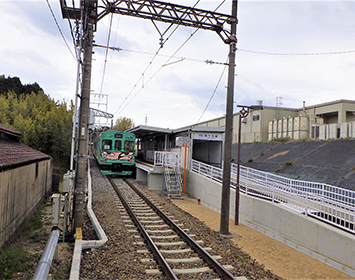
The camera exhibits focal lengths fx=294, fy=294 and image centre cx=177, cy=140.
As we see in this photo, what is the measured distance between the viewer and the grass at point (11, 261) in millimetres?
5762

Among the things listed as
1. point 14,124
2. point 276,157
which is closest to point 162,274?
point 14,124

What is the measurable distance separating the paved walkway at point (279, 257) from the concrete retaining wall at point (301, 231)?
0.20 m

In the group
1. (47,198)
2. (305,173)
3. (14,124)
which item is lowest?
(47,198)

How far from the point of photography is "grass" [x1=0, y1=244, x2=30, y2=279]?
227 inches

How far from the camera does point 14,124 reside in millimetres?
23859

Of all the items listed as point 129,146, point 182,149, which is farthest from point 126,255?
point 129,146

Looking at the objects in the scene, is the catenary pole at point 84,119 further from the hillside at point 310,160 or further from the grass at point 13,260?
the hillside at point 310,160

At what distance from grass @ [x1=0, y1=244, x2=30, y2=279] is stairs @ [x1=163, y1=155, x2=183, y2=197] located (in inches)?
408

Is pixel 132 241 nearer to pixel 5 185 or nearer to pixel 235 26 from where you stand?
pixel 5 185

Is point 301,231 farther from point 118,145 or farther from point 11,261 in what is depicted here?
point 118,145

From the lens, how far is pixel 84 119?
8.24 metres

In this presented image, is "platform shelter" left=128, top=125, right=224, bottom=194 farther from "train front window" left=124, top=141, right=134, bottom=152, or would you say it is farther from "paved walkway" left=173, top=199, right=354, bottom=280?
"paved walkway" left=173, top=199, right=354, bottom=280

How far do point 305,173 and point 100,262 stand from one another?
64.4 ft

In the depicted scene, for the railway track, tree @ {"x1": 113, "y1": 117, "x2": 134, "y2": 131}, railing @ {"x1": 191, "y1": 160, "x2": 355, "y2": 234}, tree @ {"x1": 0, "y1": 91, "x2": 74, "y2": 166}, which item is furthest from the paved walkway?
tree @ {"x1": 113, "y1": 117, "x2": 134, "y2": 131}
